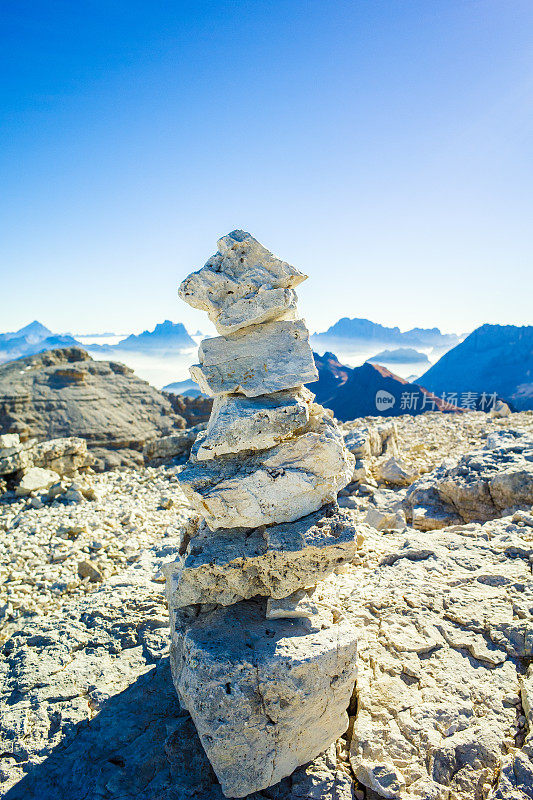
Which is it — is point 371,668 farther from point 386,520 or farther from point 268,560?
point 386,520

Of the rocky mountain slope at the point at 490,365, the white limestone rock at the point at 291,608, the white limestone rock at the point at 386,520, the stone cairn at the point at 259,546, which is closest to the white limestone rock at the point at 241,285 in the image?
the stone cairn at the point at 259,546

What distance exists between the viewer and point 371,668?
361cm

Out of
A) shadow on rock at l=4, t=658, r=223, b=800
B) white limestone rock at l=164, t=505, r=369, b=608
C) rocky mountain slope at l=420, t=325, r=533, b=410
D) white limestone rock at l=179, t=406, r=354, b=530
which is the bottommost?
shadow on rock at l=4, t=658, r=223, b=800

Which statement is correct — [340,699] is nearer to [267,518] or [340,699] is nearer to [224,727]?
[224,727]

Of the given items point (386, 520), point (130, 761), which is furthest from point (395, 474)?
point (130, 761)

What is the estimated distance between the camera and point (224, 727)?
9.03 feet

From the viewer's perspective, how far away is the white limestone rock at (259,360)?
146 inches

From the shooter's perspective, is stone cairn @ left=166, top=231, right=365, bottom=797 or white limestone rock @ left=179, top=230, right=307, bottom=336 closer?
stone cairn @ left=166, top=231, right=365, bottom=797

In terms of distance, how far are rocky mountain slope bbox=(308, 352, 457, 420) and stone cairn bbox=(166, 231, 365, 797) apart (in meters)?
29.0

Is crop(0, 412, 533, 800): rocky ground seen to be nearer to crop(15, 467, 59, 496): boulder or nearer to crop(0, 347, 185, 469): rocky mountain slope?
crop(15, 467, 59, 496): boulder

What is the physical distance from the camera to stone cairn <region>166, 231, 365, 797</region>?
9.33 ft

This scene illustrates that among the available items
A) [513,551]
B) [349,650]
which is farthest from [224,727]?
[513,551]

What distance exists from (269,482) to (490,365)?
5729cm

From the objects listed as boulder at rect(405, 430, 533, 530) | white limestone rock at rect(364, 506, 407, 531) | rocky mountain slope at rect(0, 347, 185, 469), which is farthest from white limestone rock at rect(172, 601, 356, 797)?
rocky mountain slope at rect(0, 347, 185, 469)
